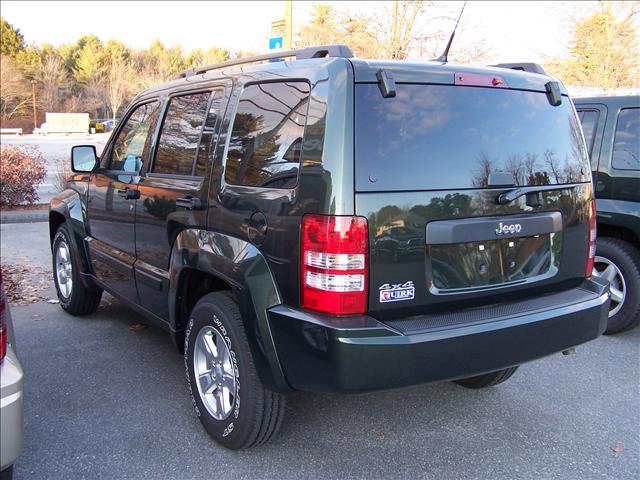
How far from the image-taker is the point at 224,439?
2859mm

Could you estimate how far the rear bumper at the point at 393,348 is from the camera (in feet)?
7.43

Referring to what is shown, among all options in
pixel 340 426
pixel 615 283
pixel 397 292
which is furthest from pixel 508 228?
pixel 615 283

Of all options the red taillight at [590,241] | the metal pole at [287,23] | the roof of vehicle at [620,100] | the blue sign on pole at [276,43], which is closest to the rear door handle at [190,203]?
the red taillight at [590,241]

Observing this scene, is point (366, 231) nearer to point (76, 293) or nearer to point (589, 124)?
point (76, 293)

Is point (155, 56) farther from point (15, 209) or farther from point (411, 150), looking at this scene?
point (411, 150)

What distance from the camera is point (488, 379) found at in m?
3.59

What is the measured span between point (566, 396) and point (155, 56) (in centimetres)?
7766

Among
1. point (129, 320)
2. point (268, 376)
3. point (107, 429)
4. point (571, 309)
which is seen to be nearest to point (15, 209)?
point (129, 320)

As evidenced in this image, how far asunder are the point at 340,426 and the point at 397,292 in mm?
1201

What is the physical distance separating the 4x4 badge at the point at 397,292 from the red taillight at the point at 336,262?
9cm

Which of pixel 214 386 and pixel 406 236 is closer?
pixel 406 236

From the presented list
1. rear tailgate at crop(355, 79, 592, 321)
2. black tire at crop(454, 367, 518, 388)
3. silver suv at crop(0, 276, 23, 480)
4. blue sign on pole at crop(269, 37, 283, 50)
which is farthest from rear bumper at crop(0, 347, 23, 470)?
blue sign on pole at crop(269, 37, 283, 50)

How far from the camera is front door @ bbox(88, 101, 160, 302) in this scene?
381 cm

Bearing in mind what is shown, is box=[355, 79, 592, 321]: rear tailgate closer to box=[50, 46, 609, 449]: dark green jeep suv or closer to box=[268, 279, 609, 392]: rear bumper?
box=[50, 46, 609, 449]: dark green jeep suv
